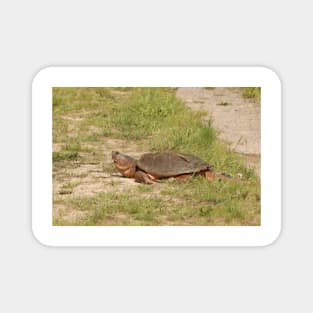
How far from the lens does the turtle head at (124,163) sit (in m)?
7.65

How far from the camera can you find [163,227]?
757cm

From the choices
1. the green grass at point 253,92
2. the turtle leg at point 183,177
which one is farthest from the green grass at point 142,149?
the green grass at point 253,92

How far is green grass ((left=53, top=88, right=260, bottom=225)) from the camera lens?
24.9 feet

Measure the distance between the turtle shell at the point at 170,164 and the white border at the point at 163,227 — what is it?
28cm

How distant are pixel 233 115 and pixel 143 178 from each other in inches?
20.8
